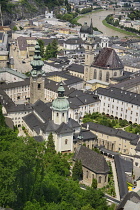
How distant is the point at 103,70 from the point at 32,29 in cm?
6734

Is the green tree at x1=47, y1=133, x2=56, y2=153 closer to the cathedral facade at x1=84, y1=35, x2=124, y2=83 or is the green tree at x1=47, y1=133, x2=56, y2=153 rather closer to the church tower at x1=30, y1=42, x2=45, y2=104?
the church tower at x1=30, y1=42, x2=45, y2=104

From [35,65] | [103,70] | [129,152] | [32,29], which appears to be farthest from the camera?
[32,29]

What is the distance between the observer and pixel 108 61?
242ft

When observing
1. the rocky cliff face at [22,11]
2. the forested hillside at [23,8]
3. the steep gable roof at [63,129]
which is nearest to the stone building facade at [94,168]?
the steep gable roof at [63,129]

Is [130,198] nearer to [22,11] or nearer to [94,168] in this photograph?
[94,168]

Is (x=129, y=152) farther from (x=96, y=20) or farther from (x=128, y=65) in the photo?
(x=96, y=20)

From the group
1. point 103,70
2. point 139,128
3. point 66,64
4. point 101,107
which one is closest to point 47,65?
point 66,64

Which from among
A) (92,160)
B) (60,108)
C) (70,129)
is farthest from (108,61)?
(92,160)

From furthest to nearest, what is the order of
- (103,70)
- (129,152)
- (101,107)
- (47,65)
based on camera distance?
1. (47,65)
2. (103,70)
3. (101,107)
4. (129,152)

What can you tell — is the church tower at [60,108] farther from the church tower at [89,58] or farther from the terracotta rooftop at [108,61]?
the church tower at [89,58]

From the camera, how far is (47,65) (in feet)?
274

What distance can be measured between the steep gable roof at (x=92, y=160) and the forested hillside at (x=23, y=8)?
397ft

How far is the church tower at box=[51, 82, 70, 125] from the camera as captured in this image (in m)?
44.1

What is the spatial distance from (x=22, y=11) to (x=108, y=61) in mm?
104380
